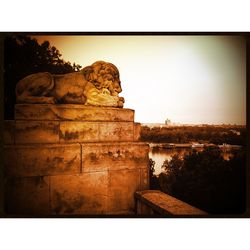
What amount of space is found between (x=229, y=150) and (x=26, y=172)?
325cm

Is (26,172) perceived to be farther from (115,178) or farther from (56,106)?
(115,178)

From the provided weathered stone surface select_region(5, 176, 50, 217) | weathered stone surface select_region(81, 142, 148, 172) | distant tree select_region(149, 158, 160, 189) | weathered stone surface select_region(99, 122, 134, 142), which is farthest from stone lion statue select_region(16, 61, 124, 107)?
weathered stone surface select_region(5, 176, 50, 217)

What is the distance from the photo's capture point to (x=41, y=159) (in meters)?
4.00

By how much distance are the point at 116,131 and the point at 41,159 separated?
1.26 m

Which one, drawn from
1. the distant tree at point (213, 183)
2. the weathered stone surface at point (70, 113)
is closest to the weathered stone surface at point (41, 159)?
the weathered stone surface at point (70, 113)

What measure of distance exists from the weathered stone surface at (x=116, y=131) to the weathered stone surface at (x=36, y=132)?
2.39 feet

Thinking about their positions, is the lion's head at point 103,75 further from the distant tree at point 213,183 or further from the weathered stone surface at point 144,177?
the distant tree at point 213,183

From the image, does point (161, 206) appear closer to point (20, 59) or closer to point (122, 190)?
point (122, 190)

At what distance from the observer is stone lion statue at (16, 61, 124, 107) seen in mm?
4090

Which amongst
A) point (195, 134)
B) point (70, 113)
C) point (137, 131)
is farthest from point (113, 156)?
point (195, 134)

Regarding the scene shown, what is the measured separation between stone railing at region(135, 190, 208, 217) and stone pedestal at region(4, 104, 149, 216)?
18 centimetres

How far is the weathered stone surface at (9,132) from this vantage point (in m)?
3.99

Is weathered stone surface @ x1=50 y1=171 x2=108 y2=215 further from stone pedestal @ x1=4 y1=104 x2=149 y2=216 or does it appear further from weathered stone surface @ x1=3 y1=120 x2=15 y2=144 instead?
weathered stone surface @ x1=3 y1=120 x2=15 y2=144

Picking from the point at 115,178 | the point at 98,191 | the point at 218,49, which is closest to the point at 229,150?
the point at 218,49
